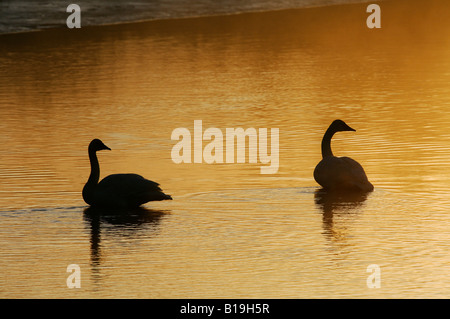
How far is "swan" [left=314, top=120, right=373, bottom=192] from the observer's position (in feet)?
44.1

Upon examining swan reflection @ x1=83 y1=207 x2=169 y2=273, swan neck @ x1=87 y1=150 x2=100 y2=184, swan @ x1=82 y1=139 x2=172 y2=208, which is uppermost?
swan neck @ x1=87 y1=150 x2=100 y2=184

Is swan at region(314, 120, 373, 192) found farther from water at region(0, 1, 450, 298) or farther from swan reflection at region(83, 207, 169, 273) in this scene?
swan reflection at region(83, 207, 169, 273)

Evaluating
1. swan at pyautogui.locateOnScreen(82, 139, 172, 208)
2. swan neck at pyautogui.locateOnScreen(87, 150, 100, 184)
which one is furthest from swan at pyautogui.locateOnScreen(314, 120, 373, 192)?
swan neck at pyautogui.locateOnScreen(87, 150, 100, 184)

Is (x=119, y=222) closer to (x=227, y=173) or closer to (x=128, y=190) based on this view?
(x=128, y=190)

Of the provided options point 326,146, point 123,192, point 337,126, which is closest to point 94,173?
point 123,192

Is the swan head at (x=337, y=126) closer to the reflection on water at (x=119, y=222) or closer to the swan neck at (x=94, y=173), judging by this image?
the reflection on water at (x=119, y=222)

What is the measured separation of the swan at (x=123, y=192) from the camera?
12906 millimetres

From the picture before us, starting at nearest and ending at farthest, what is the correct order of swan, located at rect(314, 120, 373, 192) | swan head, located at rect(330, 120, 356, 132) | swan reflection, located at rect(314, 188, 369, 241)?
swan reflection, located at rect(314, 188, 369, 241)
swan, located at rect(314, 120, 373, 192)
swan head, located at rect(330, 120, 356, 132)

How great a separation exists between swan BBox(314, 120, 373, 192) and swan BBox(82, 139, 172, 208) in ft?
6.38

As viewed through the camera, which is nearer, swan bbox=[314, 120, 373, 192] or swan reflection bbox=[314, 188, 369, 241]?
swan reflection bbox=[314, 188, 369, 241]

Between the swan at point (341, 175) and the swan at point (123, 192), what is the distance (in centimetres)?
194

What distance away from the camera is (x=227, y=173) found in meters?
14.6

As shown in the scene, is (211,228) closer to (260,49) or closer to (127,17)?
(260,49)

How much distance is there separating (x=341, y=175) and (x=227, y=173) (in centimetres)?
164
